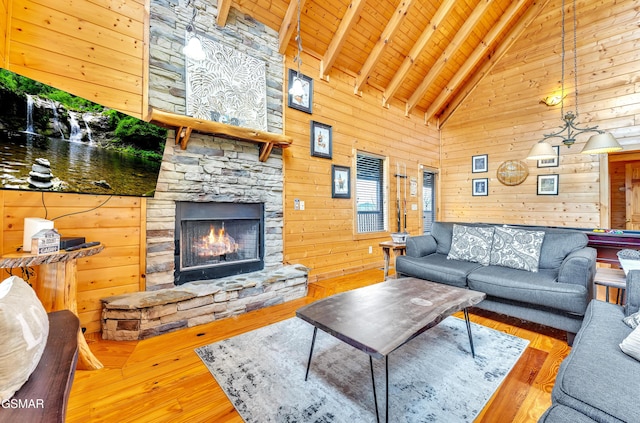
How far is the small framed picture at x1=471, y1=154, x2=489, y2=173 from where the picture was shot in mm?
5755

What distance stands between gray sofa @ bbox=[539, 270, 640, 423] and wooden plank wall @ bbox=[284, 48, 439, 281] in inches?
117

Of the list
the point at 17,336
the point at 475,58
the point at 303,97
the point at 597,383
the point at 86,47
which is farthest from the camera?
the point at 475,58

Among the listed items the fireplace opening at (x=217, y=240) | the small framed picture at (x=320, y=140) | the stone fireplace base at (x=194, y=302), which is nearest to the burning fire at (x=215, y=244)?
the fireplace opening at (x=217, y=240)

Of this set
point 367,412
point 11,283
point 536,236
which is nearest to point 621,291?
point 536,236

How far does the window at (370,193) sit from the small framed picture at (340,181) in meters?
0.32

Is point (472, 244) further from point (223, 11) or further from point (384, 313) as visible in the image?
Result: point (223, 11)

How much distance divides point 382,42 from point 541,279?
3.66 m

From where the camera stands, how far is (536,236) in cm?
281

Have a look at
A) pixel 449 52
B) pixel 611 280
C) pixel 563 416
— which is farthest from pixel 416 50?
pixel 563 416

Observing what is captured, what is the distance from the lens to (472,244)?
3146 mm

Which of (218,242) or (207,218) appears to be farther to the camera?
(218,242)

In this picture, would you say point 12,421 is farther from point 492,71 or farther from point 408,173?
point 492,71

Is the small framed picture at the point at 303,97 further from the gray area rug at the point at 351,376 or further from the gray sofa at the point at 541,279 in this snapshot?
the gray area rug at the point at 351,376

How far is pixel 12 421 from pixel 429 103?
6853 mm
